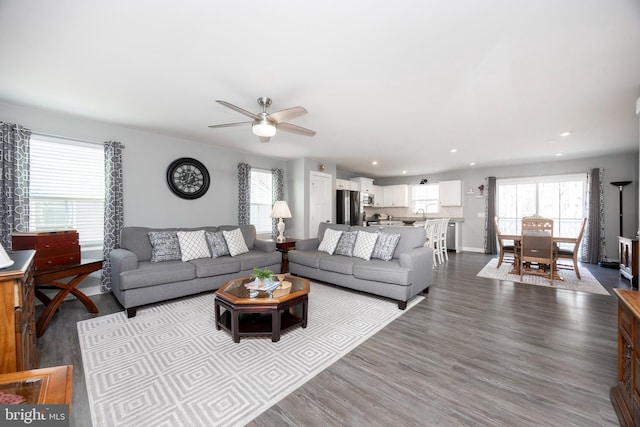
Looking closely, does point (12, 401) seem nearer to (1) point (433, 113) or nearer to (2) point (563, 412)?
(2) point (563, 412)

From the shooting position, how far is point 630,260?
4.41 metres

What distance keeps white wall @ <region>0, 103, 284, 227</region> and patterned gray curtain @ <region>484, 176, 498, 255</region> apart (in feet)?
21.7

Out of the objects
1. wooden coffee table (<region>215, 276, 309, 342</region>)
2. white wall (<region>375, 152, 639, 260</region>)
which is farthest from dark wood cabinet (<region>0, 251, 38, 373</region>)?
white wall (<region>375, 152, 639, 260</region>)

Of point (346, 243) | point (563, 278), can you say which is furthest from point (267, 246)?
point (563, 278)

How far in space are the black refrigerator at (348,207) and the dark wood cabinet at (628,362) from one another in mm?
5801

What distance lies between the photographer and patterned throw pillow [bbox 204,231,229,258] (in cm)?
399

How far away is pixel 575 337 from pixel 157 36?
4467mm

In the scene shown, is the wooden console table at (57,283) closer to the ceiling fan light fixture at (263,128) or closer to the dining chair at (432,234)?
the ceiling fan light fixture at (263,128)

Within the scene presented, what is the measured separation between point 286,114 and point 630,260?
243 inches

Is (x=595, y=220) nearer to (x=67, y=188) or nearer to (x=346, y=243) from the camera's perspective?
(x=346, y=243)

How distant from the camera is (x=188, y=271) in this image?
11.2 ft

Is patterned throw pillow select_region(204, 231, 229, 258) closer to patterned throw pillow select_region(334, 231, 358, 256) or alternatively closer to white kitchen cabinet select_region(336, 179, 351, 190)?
patterned throw pillow select_region(334, 231, 358, 256)

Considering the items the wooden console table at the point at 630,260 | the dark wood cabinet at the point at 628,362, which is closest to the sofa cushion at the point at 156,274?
the dark wood cabinet at the point at 628,362

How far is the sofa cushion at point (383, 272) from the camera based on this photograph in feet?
10.6
